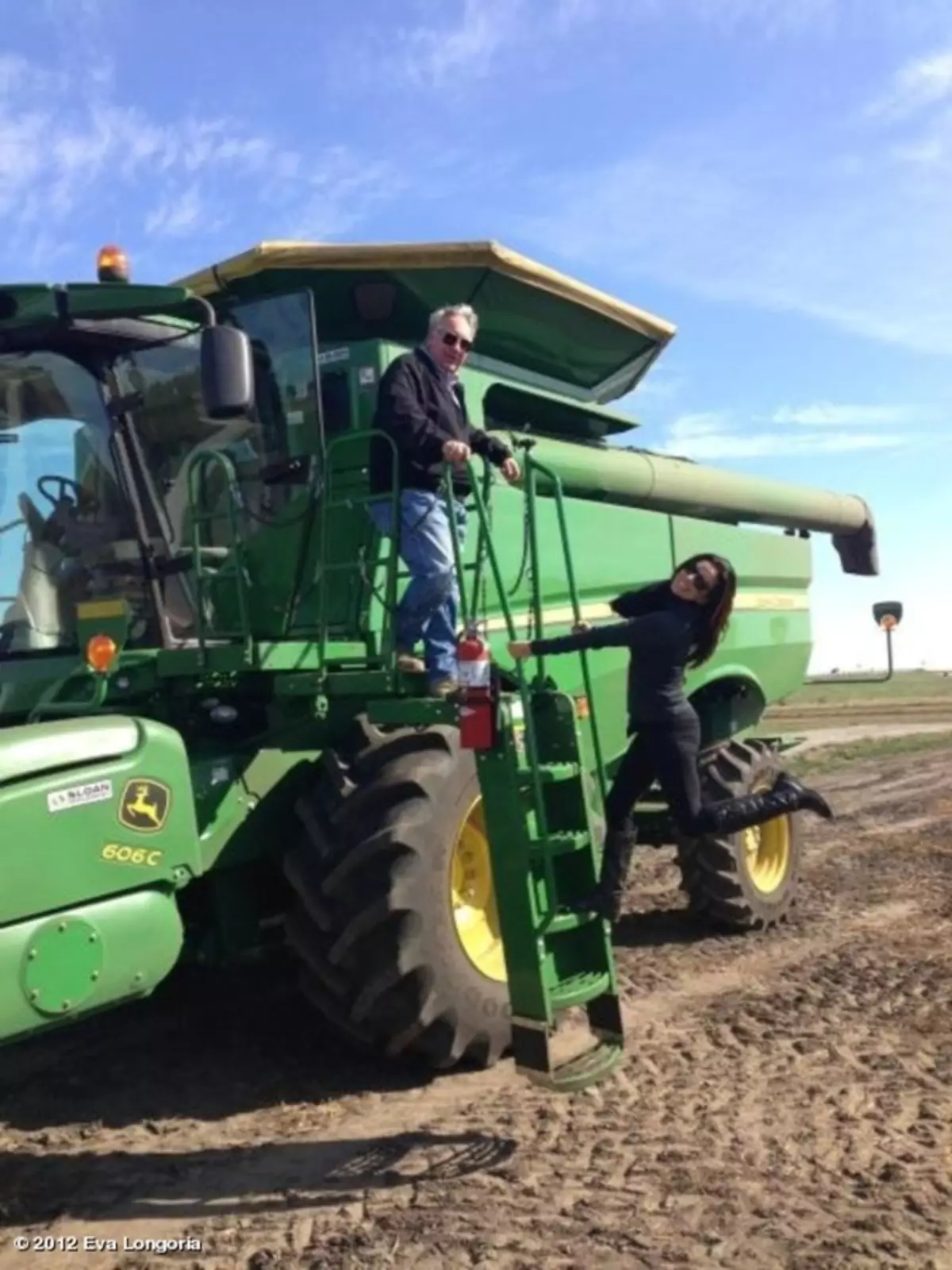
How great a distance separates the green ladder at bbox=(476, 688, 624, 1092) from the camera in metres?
4.15

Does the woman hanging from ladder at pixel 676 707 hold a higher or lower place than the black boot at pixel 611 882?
higher

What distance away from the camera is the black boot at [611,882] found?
175 inches

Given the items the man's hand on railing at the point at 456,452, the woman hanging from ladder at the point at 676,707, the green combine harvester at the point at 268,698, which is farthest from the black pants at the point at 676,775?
the man's hand on railing at the point at 456,452

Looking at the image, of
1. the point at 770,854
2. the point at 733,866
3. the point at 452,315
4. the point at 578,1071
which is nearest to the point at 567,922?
the point at 578,1071

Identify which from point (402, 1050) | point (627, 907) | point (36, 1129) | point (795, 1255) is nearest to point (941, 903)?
point (627, 907)

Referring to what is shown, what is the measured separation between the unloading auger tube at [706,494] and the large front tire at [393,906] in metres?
1.48

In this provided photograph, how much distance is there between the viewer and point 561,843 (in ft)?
14.4

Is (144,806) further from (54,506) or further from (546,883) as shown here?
(54,506)

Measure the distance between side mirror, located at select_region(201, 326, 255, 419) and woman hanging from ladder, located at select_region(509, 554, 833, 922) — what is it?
1258mm

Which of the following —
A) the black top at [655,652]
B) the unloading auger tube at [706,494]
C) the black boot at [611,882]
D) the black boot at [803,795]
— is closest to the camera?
the black boot at [611,882]

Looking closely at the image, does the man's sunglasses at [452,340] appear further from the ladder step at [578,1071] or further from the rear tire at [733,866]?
the rear tire at [733,866]

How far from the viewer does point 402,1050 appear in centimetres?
457

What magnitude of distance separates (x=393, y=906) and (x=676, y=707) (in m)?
1.23

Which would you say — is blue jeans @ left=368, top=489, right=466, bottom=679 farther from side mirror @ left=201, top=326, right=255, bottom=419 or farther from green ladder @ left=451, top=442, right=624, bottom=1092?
side mirror @ left=201, top=326, right=255, bottom=419
